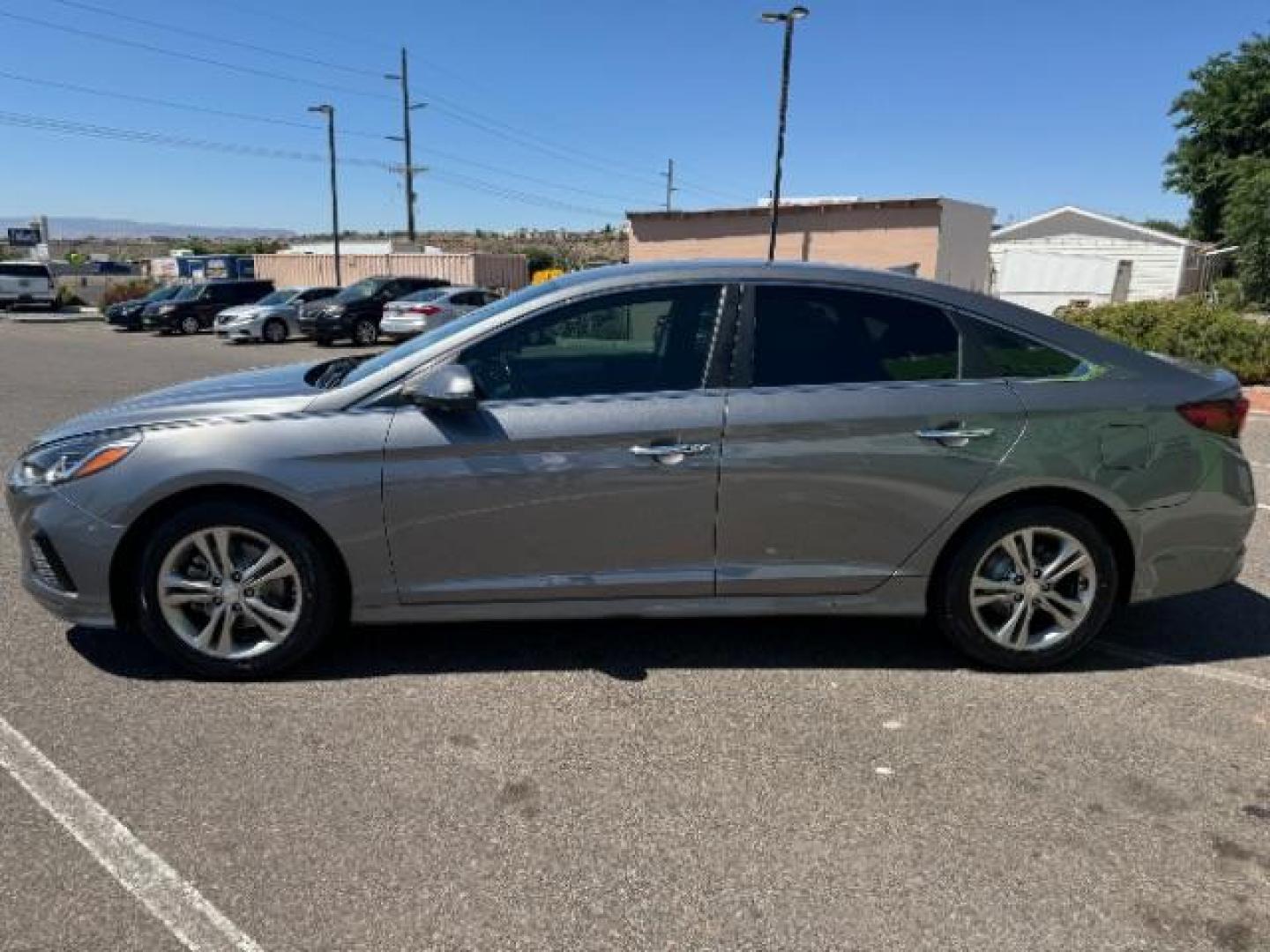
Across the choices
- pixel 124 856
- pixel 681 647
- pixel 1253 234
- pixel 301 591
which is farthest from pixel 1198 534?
pixel 1253 234

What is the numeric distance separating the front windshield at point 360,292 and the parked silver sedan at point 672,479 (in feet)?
69.4

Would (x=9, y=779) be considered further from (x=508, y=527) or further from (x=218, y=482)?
(x=508, y=527)

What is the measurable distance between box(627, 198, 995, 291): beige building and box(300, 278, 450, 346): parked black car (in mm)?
9319

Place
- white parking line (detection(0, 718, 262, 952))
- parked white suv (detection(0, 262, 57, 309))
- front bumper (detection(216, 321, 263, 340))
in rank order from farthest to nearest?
parked white suv (detection(0, 262, 57, 309)), front bumper (detection(216, 321, 263, 340)), white parking line (detection(0, 718, 262, 952))

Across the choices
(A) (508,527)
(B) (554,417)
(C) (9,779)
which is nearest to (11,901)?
(C) (9,779)

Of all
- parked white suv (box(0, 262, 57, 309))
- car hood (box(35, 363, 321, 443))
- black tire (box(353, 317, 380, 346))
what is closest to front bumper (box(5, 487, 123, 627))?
car hood (box(35, 363, 321, 443))

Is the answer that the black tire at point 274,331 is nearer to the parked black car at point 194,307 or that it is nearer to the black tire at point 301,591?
the parked black car at point 194,307

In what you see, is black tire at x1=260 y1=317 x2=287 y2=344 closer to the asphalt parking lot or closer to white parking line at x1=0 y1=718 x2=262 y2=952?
the asphalt parking lot

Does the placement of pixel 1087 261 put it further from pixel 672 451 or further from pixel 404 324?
pixel 672 451

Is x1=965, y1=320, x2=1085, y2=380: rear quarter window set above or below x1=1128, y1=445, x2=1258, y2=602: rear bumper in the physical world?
above

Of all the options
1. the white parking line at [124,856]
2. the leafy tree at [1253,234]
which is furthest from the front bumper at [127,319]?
the leafy tree at [1253,234]

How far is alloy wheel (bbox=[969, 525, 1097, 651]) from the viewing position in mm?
3645

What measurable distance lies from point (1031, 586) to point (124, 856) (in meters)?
3.27

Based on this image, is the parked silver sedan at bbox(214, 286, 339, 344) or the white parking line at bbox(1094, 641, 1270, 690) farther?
the parked silver sedan at bbox(214, 286, 339, 344)
